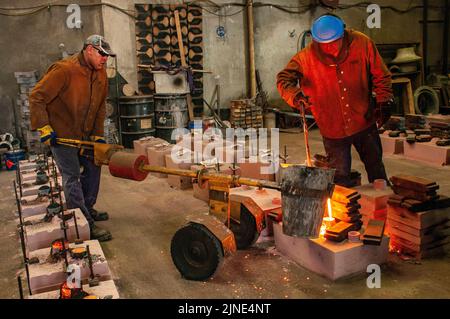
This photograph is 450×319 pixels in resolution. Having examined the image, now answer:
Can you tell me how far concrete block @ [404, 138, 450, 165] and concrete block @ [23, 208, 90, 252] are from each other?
5.66 m

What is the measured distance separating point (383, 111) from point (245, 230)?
6.00 feet

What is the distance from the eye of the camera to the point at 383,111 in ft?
15.1

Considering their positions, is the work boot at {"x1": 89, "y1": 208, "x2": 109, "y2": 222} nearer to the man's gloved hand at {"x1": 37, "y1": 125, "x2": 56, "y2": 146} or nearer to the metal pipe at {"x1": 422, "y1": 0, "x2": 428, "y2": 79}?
the man's gloved hand at {"x1": 37, "y1": 125, "x2": 56, "y2": 146}

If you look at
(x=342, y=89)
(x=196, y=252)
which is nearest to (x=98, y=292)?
(x=196, y=252)

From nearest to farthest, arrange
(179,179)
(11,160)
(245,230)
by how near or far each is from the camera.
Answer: (245,230) < (179,179) < (11,160)

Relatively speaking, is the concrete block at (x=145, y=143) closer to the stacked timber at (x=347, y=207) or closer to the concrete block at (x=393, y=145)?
the concrete block at (x=393, y=145)

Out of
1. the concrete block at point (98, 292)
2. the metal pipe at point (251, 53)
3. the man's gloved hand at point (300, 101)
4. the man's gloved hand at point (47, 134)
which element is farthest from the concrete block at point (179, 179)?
the metal pipe at point (251, 53)

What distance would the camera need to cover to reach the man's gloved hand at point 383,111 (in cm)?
452

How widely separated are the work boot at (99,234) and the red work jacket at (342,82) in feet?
7.53

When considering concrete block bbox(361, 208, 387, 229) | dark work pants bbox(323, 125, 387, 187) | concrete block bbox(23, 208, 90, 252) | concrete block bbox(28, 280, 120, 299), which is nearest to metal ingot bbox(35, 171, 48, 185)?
concrete block bbox(23, 208, 90, 252)

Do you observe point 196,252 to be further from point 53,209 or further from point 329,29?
point 329,29

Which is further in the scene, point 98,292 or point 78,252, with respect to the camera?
point 78,252

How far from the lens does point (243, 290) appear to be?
3537 mm
